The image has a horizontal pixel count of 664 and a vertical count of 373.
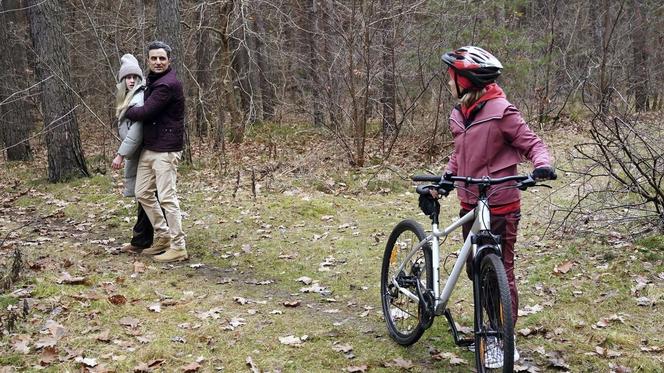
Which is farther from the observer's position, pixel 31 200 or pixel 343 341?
pixel 31 200

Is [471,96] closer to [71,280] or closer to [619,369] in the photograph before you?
[619,369]

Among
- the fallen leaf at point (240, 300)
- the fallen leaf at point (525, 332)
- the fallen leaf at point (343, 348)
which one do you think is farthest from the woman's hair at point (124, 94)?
the fallen leaf at point (525, 332)

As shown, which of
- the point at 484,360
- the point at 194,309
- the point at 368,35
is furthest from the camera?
the point at 368,35

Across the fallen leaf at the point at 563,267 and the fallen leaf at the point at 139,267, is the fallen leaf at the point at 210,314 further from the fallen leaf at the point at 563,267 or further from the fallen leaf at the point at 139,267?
the fallen leaf at the point at 563,267

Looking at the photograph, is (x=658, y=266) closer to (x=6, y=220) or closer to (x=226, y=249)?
(x=226, y=249)

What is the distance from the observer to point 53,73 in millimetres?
10742

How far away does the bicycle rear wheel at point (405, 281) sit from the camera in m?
4.41

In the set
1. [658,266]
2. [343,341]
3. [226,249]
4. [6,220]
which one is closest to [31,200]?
[6,220]

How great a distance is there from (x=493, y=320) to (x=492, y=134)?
1.23 metres

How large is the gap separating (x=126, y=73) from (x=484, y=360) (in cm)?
501

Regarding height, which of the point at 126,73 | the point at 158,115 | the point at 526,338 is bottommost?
the point at 526,338

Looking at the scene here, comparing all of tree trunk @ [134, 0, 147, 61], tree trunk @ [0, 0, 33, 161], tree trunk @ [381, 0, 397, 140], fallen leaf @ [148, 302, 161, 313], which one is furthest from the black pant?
tree trunk @ [0, 0, 33, 161]

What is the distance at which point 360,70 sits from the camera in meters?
12.4

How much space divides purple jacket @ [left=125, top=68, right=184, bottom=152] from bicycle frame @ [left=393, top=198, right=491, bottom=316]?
3350 millimetres
